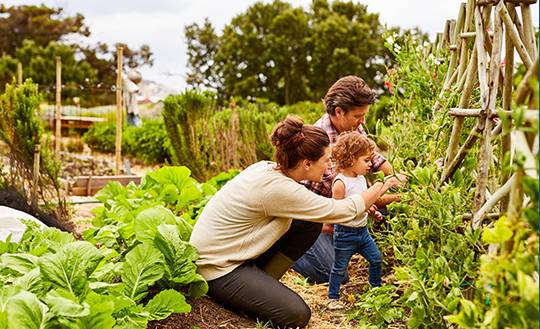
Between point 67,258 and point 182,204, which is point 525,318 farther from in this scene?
point 182,204

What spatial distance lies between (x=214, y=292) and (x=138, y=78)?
15.6 metres

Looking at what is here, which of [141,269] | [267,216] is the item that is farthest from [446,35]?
[141,269]

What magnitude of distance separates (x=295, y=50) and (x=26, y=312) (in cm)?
3107

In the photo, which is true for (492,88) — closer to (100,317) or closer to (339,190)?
(100,317)

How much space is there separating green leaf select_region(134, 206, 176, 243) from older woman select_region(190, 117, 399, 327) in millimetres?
197

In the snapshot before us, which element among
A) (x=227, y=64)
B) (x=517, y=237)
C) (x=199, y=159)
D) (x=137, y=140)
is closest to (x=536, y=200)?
(x=517, y=237)

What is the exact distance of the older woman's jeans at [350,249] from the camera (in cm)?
373

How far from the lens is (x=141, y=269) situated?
3129 millimetres

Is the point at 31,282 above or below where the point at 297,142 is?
below

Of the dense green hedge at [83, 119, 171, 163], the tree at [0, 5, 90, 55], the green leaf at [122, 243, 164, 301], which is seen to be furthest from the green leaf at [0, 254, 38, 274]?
the tree at [0, 5, 90, 55]

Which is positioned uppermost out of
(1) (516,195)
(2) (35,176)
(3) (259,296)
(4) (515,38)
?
(4) (515,38)

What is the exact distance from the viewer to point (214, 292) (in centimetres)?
352

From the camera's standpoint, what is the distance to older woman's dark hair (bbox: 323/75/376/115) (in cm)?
399

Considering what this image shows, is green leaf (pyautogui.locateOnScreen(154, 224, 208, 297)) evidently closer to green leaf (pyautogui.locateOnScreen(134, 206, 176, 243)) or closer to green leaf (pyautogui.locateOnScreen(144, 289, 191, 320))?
green leaf (pyautogui.locateOnScreen(134, 206, 176, 243))
